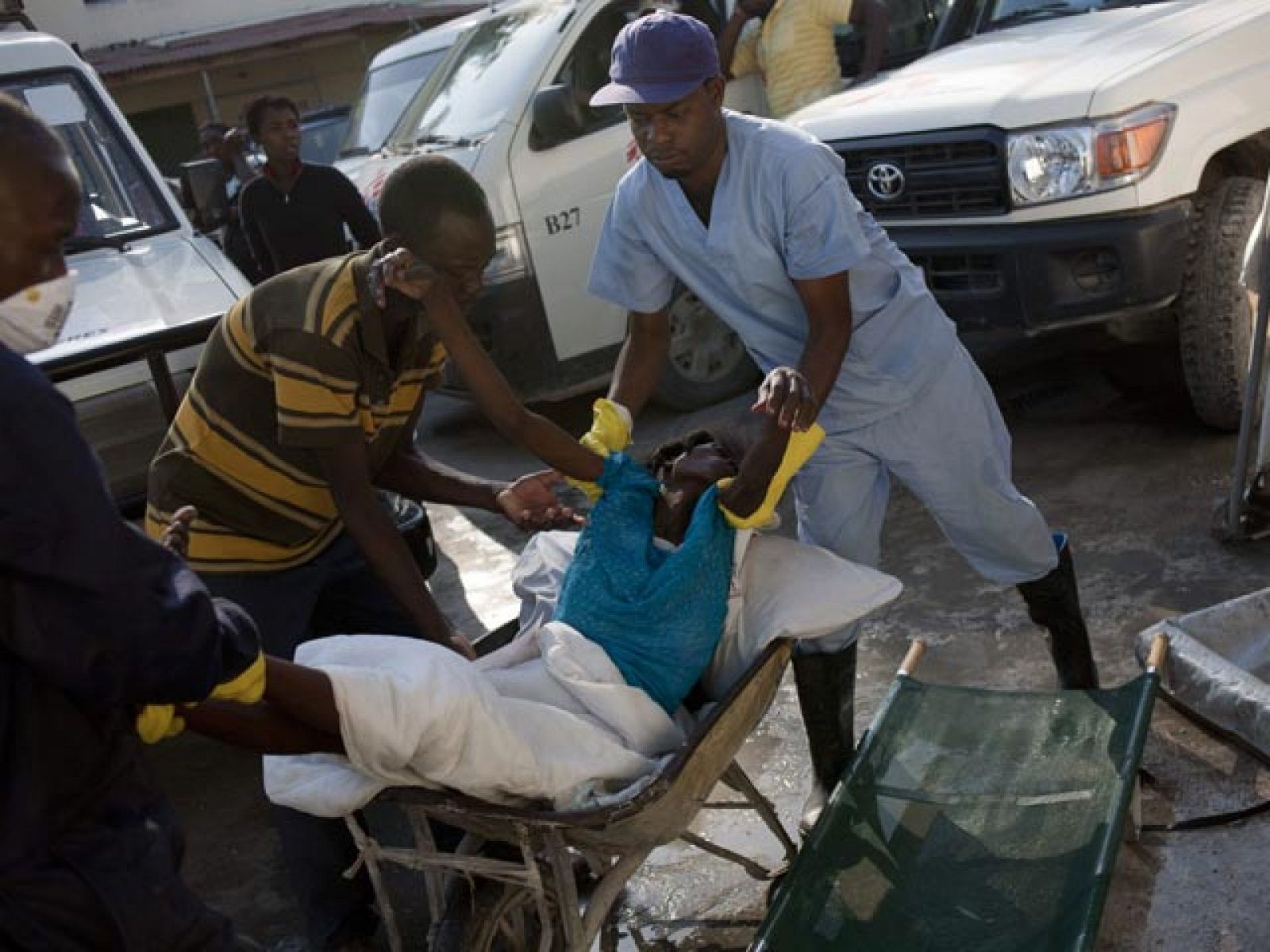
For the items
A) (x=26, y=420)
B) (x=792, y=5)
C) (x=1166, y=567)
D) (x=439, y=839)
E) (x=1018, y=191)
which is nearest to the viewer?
(x=26, y=420)

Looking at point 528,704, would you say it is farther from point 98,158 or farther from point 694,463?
point 98,158

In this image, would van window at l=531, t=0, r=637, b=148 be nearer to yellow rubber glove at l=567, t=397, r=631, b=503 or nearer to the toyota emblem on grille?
the toyota emblem on grille

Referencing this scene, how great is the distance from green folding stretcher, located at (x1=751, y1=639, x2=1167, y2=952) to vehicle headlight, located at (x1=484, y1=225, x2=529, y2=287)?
3.43 metres

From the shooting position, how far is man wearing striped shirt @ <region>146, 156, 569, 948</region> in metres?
2.63

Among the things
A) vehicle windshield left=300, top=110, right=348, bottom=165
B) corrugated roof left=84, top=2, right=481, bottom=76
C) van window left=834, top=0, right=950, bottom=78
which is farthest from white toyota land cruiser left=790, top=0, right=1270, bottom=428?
corrugated roof left=84, top=2, right=481, bottom=76

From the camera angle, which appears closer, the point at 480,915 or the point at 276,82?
the point at 480,915

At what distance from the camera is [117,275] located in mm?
4934

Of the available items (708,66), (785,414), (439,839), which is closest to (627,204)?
(708,66)

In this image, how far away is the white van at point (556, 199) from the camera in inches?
249

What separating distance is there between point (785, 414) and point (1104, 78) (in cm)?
277

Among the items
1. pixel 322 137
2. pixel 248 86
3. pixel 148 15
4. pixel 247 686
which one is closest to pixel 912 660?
pixel 247 686

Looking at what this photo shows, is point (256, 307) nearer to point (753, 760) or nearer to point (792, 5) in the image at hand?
point (753, 760)

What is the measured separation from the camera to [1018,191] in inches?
196

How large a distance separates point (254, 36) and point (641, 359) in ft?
67.8
